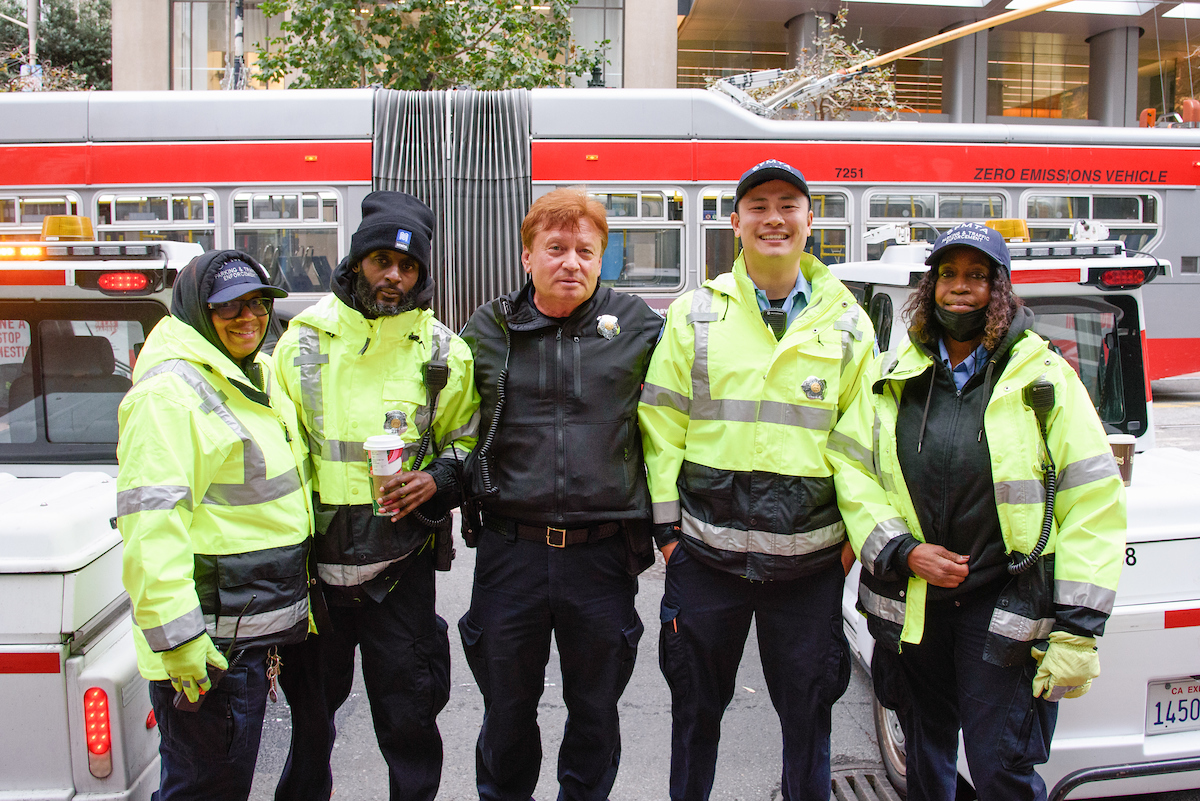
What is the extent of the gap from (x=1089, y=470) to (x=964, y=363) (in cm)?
48

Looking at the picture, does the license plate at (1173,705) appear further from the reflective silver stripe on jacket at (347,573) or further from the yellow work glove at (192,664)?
the yellow work glove at (192,664)

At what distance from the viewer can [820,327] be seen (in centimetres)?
279

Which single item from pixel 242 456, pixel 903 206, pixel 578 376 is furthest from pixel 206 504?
pixel 903 206

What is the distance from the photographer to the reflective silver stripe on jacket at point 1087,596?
2326 millimetres

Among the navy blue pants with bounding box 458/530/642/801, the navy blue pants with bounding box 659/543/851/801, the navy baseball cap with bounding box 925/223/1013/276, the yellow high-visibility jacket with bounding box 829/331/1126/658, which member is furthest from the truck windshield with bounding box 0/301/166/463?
the navy baseball cap with bounding box 925/223/1013/276

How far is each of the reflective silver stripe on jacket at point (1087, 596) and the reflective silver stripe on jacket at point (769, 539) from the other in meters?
0.65

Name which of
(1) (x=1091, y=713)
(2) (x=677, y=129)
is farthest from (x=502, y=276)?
(1) (x=1091, y=713)

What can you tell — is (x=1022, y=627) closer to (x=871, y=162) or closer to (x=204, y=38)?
(x=871, y=162)

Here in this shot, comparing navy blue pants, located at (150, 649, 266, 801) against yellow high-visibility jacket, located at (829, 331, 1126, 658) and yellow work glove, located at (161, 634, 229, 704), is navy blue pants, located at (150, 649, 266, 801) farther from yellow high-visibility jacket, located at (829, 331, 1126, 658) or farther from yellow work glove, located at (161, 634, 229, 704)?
yellow high-visibility jacket, located at (829, 331, 1126, 658)

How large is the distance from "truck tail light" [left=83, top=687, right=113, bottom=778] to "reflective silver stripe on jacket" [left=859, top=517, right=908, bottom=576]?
220 cm

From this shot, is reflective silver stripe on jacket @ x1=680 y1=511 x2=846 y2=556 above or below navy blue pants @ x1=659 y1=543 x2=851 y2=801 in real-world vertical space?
above

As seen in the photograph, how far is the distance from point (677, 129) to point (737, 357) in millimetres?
7003

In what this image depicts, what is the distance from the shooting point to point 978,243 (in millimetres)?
2582

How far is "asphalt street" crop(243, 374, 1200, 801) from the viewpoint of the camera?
3461 millimetres
